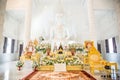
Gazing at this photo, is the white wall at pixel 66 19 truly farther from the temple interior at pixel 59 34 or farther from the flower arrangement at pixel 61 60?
the flower arrangement at pixel 61 60

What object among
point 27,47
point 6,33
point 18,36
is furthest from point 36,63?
point 18,36

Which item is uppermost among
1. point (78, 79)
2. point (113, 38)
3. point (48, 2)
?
point (48, 2)

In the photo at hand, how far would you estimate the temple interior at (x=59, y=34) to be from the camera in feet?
22.0

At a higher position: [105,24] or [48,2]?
[48,2]

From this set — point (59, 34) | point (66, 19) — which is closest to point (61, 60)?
point (59, 34)

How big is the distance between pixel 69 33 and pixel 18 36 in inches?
231

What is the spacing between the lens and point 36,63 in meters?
6.46

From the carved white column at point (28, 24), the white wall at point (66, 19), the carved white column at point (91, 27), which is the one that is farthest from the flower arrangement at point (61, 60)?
the white wall at point (66, 19)

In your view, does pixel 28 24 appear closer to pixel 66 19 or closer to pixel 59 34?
pixel 59 34

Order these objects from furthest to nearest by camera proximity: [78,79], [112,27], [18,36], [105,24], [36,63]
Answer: [18,36], [105,24], [112,27], [36,63], [78,79]

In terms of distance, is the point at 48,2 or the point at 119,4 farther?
the point at 48,2

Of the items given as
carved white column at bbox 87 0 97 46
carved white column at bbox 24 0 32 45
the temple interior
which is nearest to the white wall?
the temple interior

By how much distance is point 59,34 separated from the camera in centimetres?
1224

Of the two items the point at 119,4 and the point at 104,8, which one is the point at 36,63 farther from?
the point at 119,4
